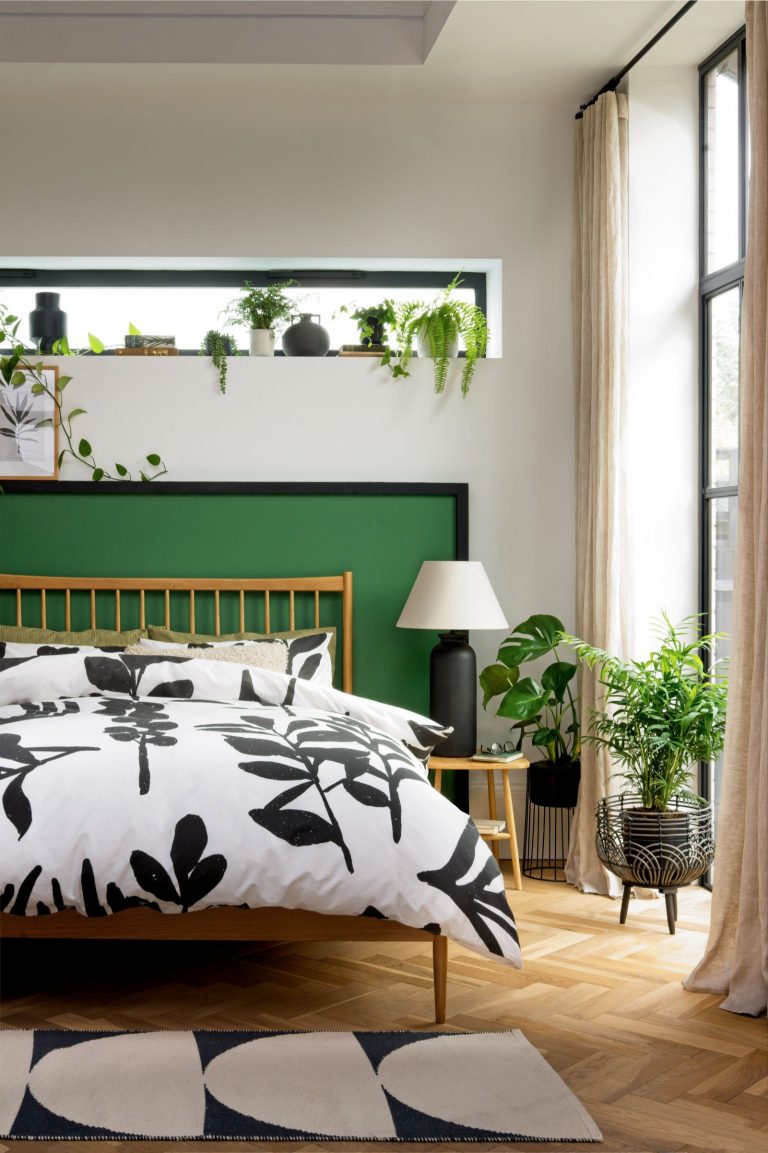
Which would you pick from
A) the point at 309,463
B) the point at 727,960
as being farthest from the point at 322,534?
the point at 727,960

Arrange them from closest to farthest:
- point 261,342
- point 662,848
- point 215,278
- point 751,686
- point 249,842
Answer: point 249,842 < point 751,686 < point 662,848 < point 261,342 < point 215,278

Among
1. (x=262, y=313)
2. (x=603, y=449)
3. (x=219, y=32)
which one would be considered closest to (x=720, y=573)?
(x=603, y=449)

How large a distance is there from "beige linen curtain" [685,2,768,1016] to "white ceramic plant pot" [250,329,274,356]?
217 cm

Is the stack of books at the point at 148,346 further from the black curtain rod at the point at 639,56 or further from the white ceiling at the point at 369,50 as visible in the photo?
the black curtain rod at the point at 639,56

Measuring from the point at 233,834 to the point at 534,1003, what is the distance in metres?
0.94

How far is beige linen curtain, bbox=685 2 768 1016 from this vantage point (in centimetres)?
278

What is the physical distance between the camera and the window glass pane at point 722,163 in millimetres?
3975

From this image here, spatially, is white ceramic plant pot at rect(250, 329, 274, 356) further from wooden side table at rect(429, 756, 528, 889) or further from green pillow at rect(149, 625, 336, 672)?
wooden side table at rect(429, 756, 528, 889)

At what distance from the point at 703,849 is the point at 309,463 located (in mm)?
2120

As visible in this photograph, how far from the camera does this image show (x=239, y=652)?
3.93m

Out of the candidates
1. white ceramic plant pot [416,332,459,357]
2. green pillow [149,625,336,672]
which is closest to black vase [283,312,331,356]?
white ceramic plant pot [416,332,459,357]

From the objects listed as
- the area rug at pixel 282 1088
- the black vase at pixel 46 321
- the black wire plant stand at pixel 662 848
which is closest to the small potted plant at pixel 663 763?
the black wire plant stand at pixel 662 848

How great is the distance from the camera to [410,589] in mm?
4523

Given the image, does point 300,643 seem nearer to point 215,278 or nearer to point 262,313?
point 262,313
